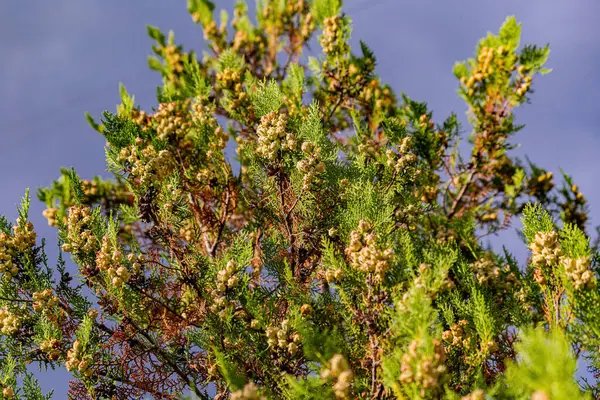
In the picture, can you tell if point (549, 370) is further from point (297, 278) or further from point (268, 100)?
point (268, 100)

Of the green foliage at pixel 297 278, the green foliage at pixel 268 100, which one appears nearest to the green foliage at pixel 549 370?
the green foliage at pixel 297 278

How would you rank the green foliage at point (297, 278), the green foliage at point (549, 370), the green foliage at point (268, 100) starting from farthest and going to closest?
the green foliage at point (268, 100)
the green foliage at point (297, 278)
the green foliage at point (549, 370)

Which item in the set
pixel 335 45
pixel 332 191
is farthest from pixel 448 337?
pixel 335 45

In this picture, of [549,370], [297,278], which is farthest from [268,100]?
[549,370]

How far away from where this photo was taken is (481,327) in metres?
2.93

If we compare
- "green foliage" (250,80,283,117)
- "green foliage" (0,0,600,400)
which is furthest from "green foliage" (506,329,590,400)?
"green foliage" (250,80,283,117)

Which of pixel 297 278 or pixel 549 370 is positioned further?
pixel 297 278

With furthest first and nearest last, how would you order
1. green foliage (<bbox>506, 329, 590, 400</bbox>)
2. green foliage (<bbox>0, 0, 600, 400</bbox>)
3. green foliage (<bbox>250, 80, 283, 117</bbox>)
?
green foliage (<bbox>250, 80, 283, 117</bbox>)
green foliage (<bbox>0, 0, 600, 400</bbox>)
green foliage (<bbox>506, 329, 590, 400</bbox>)

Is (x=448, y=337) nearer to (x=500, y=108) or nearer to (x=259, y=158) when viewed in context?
(x=259, y=158)

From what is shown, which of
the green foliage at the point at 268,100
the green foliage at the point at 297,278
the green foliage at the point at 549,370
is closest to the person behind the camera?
the green foliage at the point at 549,370

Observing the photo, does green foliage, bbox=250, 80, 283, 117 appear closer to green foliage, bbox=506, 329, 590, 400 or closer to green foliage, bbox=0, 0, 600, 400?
green foliage, bbox=0, 0, 600, 400

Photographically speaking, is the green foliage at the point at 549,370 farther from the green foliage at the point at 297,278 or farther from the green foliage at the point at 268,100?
the green foliage at the point at 268,100

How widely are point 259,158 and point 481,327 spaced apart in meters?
1.96

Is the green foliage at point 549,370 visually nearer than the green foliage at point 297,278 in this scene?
Yes
